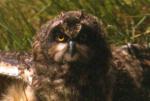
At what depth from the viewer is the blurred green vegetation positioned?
10977 mm

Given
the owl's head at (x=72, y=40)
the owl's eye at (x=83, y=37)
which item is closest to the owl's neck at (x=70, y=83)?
the owl's head at (x=72, y=40)

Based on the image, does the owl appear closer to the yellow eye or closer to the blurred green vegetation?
the yellow eye

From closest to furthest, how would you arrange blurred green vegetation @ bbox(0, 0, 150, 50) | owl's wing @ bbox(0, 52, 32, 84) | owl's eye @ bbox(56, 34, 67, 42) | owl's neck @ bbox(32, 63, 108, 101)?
owl's eye @ bbox(56, 34, 67, 42)
owl's neck @ bbox(32, 63, 108, 101)
owl's wing @ bbox(0, 52, 32, 84)
blurred green vegetation @ bbox(0, 0, 150, 50)

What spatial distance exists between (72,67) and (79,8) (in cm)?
79

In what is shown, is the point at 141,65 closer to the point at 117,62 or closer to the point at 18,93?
the point at 117,62

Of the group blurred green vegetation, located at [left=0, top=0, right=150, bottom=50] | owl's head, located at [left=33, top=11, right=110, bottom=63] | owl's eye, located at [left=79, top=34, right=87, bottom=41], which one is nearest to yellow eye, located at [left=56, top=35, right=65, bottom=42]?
owl's head, located at [left=33, top=11, right=110, bottom=63]

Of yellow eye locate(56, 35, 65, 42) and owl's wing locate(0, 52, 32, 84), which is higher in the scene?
yellow eye locate(56, 35, 65, 42)

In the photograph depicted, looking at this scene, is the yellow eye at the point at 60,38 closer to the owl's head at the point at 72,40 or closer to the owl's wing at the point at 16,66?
the owl's head at the point at 72,40

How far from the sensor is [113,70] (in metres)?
10.7

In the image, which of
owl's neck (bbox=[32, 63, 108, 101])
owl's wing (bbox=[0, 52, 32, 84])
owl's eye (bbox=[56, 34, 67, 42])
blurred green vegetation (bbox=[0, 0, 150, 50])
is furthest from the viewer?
blurred green vegetation (bbox=[0, 0, 150, 50])

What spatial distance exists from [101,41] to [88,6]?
0.80 m

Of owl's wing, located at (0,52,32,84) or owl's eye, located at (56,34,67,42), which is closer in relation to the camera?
owl's eye, located at (56,34,67,42)

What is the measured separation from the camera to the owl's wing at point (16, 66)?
34.9 ft

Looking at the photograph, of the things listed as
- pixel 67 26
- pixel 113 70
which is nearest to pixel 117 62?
pixel 113 70
